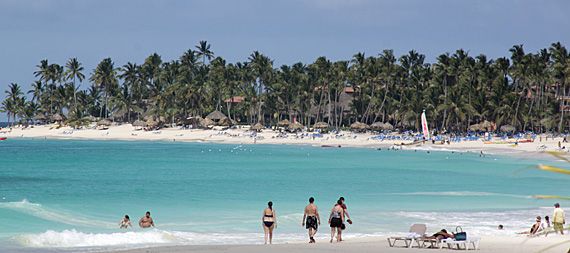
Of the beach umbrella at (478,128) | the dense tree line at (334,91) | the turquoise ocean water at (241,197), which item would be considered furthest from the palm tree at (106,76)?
the beach umbrella at (478,128)

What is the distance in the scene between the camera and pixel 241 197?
1059 inches

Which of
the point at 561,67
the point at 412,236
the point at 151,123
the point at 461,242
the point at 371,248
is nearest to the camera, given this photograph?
the point at 371,248

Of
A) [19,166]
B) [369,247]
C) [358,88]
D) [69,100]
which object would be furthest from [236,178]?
[69,100]

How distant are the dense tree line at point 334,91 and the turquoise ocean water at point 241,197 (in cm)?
2202

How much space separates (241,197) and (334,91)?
60.8 meters

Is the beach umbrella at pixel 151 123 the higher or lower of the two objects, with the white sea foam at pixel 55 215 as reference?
higher

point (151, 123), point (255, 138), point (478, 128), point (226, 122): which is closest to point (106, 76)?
point (151, 123)

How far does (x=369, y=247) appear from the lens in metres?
12.4

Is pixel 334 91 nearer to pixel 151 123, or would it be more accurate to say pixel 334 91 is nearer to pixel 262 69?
pixel 262 69

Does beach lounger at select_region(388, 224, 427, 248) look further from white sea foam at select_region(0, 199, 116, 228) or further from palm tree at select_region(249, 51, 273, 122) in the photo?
palm tree at select_region(249, 51, 273, 122)

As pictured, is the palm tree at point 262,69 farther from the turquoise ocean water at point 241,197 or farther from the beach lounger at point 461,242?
the beach lounger at point 461,242

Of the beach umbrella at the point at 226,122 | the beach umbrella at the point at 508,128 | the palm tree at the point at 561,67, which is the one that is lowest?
the beach umbrella at the point at 508,128

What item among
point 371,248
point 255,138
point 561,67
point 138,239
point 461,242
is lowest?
point 138,239

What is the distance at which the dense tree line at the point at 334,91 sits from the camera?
6962cm
